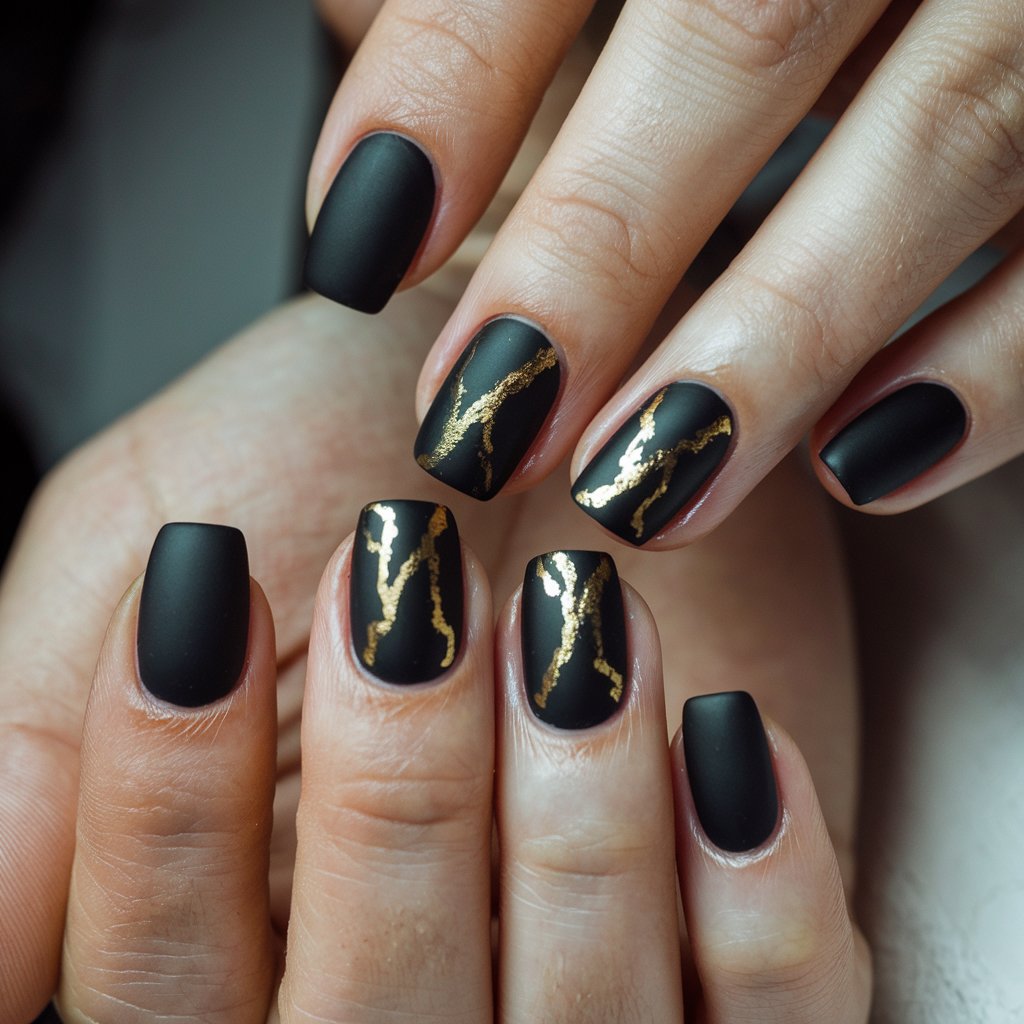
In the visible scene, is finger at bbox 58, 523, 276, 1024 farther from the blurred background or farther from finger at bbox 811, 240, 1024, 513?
the blurred background

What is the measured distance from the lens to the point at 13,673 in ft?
2.22

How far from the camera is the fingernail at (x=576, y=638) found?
1.79ft

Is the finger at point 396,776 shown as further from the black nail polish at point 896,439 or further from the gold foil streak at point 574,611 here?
the black nail polish at point 896,439

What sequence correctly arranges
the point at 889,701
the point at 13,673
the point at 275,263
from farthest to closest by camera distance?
the point at 275,263, the point at 889,701, the point at 13,673

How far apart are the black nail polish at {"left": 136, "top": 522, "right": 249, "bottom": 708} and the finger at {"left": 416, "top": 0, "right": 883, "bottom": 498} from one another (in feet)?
0.42

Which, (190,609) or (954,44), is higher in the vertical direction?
(954,44)

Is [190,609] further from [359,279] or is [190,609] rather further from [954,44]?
[954,44]

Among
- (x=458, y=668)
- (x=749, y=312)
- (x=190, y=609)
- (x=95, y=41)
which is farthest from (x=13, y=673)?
(x=95, y=41)

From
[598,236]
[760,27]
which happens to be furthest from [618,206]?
[760,27]

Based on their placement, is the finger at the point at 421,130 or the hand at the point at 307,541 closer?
the finger at the point at 421,130

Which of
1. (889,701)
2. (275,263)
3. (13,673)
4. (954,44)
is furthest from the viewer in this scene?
(275,263)

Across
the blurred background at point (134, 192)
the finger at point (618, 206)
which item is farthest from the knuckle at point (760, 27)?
the blurred background at point (134, 192)

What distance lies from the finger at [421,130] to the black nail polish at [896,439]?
26cm

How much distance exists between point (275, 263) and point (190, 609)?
27.8 inches
